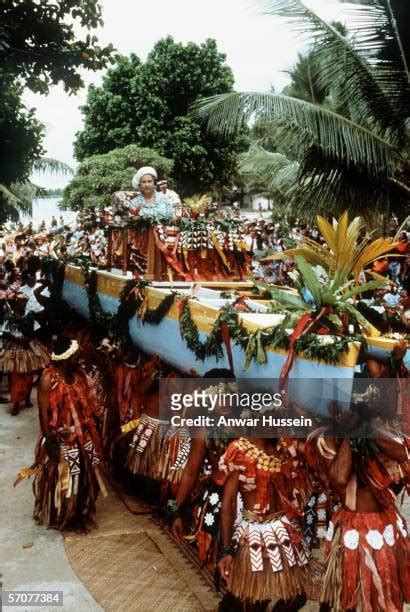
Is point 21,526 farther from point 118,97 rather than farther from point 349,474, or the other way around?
point 118,97

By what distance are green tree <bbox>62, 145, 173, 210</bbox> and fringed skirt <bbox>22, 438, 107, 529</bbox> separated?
17.5m

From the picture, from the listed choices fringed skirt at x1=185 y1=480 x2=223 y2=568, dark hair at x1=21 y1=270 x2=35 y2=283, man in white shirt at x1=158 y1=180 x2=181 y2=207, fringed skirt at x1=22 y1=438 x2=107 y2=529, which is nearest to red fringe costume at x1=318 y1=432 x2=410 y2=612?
fringed skirt at x1=185 y1=480 x2=223 y2=568

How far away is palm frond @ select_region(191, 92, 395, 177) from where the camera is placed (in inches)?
378

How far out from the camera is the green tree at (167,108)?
1025 inches

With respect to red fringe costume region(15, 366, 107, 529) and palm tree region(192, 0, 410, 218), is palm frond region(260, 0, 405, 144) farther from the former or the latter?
red fringe costume region(15, 366, 107, 529)

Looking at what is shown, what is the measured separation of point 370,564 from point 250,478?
75 centimetres

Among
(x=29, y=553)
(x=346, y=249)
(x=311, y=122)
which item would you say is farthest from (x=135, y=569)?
(x=311, y=122)

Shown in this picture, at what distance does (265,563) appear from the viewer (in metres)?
3.53

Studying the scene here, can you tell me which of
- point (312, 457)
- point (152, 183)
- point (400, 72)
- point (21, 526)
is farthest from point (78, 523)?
point (400, 72)

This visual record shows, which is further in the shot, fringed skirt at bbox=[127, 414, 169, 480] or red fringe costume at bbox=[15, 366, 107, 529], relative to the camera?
fringed skirt at bbox=[127, 414, 169, 480]

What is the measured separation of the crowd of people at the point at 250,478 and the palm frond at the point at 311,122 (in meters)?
4.37

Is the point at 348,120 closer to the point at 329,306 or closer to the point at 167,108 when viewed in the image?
the point at 329,306

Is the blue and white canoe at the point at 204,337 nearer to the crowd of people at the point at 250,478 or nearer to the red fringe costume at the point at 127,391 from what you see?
the crowd of people at the point at 250,478

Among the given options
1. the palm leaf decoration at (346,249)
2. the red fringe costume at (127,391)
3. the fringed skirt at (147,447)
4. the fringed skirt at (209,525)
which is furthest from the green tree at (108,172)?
the fringed skirt at (209,525)
